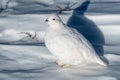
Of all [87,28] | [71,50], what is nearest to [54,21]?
[71,50]

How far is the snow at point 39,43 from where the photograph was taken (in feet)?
13.3

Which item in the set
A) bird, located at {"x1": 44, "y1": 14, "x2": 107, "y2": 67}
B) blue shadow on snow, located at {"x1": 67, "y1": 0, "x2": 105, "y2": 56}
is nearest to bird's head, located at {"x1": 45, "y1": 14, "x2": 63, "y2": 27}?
bird, located at {"x1": 44, "y1": 14, "x2": 107, "y2": 67}

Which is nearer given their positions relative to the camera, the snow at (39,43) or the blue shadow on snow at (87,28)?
the snow at (39,43)

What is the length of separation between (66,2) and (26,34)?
1.53m

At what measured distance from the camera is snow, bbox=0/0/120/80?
4.06 meters

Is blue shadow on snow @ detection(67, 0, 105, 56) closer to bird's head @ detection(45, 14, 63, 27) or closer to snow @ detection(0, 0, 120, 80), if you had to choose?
snow @ detection(0, 0, 120, 80)

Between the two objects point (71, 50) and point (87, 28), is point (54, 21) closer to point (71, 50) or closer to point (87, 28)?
point (71, 50)

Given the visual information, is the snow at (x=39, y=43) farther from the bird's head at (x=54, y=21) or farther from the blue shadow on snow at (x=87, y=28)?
the bird's head at (x=54, y=21)

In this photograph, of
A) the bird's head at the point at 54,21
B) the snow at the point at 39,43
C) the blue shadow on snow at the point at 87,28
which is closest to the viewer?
the snow at the point at 39,43

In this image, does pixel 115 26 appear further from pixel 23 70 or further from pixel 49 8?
pixel 23 70

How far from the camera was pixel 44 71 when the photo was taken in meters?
4.14

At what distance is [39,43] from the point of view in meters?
5.02

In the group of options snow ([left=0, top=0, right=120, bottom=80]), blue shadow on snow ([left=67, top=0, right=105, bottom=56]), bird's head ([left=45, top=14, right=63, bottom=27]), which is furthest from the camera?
blue shadow on snow ([left=67, top=0, right=105, bottom=56])

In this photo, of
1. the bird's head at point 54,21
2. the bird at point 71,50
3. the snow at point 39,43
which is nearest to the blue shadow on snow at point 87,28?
the snow at point 39,43
